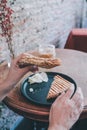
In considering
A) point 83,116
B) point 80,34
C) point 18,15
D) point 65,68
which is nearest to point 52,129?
point 83,116

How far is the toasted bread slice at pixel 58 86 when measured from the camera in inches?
46.8

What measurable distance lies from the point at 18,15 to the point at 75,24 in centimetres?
203

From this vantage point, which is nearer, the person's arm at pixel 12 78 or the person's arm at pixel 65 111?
the person's arm at pixel 65 111

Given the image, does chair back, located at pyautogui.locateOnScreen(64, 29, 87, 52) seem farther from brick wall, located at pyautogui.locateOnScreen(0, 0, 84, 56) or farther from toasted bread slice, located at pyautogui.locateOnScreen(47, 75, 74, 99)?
toasted bread slice, located at pyautogui.locateOnScreen(47, 75, 74, 99)

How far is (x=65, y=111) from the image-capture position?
1043 mm

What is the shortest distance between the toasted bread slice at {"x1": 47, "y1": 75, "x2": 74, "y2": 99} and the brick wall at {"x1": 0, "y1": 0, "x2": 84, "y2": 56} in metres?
0.78

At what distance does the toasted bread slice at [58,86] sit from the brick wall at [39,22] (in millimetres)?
784

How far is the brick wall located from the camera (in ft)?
7.07

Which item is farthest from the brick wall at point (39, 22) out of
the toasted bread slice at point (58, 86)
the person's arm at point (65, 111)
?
the person's arm at point (65, 111)

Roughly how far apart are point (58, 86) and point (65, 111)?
243mm

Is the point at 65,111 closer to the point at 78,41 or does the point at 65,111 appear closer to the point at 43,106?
the point at 43,106

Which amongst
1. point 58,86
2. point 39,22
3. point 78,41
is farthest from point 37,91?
point 78,41

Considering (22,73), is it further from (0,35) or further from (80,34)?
(80,34)

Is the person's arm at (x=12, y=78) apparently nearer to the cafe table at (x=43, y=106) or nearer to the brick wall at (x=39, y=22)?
the cafe table at (x=43, y=106)
